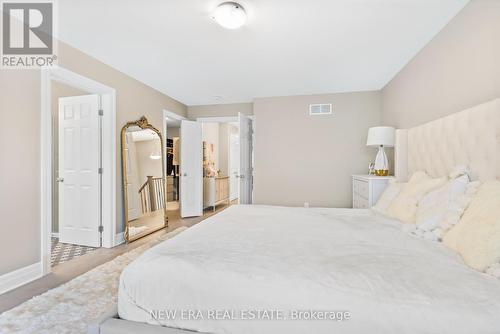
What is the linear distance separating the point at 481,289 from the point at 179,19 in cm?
275

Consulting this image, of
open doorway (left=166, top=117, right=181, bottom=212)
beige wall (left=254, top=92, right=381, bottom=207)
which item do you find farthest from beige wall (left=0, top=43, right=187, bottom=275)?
beige wall (left=254, top=92, right=381, bottom=207)

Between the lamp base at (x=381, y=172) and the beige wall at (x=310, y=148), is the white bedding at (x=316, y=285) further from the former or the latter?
the beige wall at (x=310, y=148)

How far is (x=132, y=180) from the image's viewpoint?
3.85m

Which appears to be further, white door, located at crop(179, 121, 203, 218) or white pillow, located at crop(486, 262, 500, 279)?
white door, located at crop(179, 121, 203, 218)

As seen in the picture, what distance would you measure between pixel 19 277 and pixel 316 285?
276cm

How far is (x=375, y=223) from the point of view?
1945 millimetres

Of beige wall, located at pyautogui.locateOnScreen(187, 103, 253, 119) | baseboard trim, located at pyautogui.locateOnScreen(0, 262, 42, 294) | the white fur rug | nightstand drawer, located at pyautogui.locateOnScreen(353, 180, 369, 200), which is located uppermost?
beige wall, located at pyautogui.locateOnScreen(187, 103, 253, 119)

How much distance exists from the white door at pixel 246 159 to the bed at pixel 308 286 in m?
3.17

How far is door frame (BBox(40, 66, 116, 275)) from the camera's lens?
8.23 feet

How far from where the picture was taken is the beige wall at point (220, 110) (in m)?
5.29

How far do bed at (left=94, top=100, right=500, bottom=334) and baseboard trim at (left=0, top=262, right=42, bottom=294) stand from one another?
5.91 ft

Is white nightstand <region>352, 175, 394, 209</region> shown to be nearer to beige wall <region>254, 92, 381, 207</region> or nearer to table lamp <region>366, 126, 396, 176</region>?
table lamp <region>366, 126, 396, 176</region>

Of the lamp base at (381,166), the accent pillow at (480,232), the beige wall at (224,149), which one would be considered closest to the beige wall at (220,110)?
the beige wall at (224,149)

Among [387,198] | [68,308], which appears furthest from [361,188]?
[68,308]
